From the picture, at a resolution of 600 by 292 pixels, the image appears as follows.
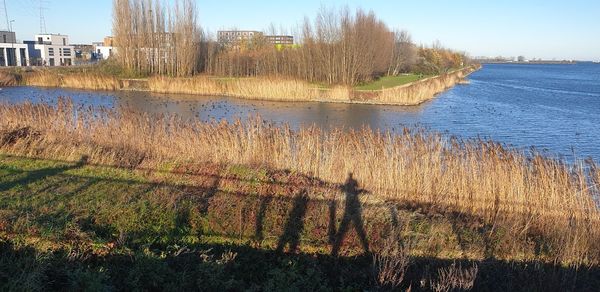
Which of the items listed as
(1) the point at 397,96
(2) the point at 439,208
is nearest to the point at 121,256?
(2) the point at 439,208

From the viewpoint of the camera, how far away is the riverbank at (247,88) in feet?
99.0

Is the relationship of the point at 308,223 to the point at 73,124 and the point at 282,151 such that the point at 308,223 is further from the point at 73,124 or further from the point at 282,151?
the point at 73,124

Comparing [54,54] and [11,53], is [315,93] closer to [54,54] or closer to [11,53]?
[11,53]

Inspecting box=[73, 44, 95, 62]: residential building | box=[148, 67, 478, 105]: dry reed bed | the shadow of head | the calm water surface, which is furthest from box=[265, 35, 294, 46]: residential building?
box=[73, 44, 95, 62]: residential building

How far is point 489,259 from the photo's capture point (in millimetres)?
6242

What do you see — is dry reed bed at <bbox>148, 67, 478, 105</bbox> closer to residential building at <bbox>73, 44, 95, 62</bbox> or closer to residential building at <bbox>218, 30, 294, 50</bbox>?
residential building at <bbox>218, 30, 294, 50</bbox>

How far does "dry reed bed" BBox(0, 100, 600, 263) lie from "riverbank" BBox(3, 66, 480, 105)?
18.7 metres

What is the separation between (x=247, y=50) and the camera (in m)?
43.2

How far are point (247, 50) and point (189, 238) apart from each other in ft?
127

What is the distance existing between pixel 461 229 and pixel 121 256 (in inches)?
195

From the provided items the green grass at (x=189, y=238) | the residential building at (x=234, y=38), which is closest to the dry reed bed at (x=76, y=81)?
the residential building at (x=234, y=38)

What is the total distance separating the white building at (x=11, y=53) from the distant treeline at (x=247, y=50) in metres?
31.4

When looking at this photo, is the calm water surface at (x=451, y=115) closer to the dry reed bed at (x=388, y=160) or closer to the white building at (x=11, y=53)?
the dry reed bed at (x=388, y=160)

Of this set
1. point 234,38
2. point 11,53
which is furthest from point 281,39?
point 11,53
